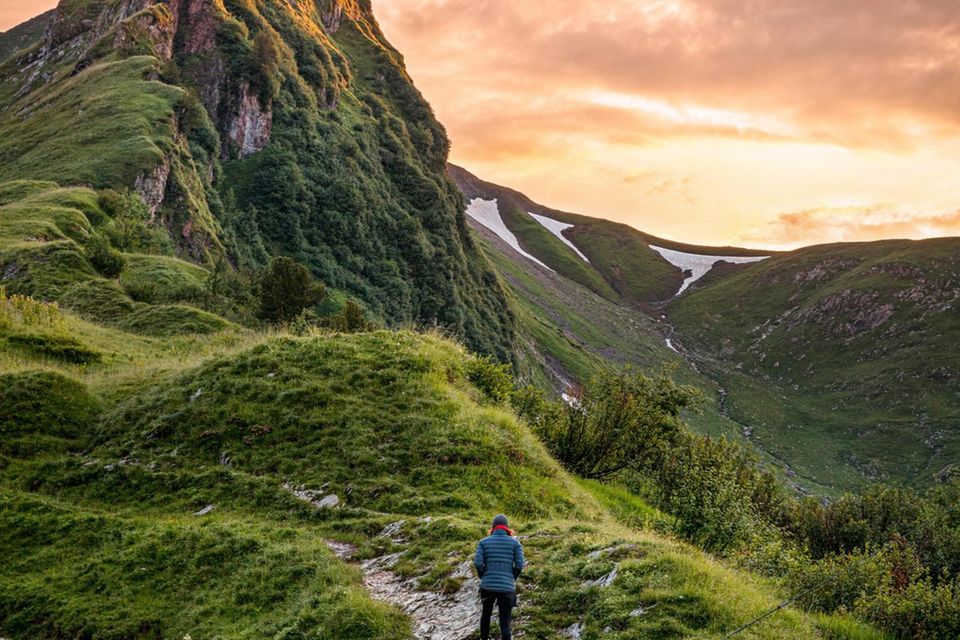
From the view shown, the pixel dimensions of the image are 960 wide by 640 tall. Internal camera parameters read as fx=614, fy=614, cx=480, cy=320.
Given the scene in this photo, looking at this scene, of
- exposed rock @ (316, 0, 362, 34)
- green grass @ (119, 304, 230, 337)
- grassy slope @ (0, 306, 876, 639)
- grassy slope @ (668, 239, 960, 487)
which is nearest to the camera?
grassy slope @ (0, 306, 876, 639)

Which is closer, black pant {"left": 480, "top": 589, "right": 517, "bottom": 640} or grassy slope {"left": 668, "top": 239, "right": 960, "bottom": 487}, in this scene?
black pant {"left": 480, "top": 589, "right": 517, "bottom": 640}

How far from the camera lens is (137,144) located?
232ft

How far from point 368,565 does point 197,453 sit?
889 cm

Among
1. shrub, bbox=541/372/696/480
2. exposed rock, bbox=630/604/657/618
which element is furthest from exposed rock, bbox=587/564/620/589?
shrub, bbox=541/372/696/480

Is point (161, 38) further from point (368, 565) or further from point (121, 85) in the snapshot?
point (368, 565)

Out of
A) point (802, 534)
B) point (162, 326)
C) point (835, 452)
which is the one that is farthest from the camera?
point (835, 452)

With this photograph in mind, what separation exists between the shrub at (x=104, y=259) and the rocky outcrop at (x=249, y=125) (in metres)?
83.4

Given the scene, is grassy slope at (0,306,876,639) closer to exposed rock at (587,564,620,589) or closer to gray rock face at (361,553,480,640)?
exposed rock at (587,564,620,589)

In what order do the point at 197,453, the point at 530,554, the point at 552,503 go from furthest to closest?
the point at 197,453, the point at 552,503, the point at 530,554

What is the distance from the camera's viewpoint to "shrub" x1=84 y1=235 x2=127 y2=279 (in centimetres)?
4375

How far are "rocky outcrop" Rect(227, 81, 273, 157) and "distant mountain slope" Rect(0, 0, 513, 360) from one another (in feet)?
0.97

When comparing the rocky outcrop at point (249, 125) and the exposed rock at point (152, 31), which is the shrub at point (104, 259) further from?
the rocky outcrop at point (249, 125)

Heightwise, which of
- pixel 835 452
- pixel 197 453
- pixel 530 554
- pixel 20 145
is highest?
pixel 20 145

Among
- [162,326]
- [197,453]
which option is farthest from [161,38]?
[197,453]
